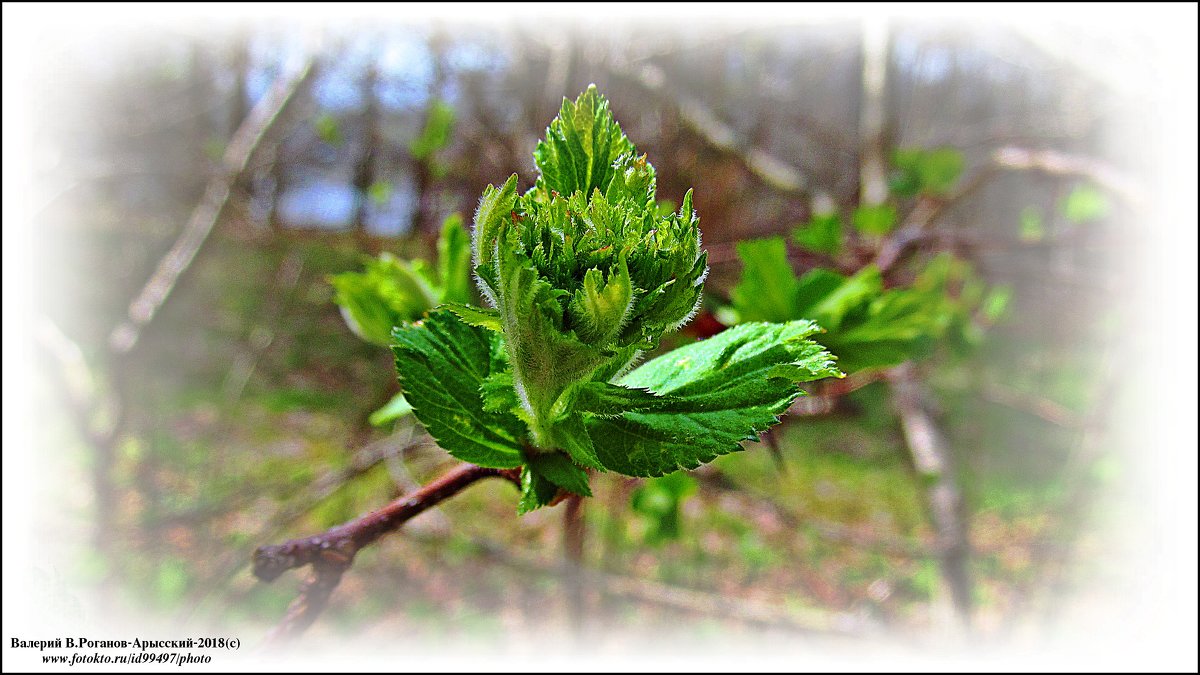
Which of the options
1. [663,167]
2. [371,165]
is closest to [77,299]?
[371,165]

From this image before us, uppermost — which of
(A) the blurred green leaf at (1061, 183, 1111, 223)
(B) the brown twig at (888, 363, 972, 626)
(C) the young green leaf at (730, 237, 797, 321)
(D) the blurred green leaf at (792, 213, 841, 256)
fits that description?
(A) the blurred green leaf at (1061, 183, 1111, 223)

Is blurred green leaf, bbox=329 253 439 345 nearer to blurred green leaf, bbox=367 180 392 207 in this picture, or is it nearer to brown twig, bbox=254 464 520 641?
brown twig, bbox=254 464 520 641

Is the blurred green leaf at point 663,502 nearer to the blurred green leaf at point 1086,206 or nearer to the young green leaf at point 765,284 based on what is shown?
the young green leaf at point 765,284

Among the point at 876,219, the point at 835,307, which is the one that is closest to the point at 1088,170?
the point at 876,219

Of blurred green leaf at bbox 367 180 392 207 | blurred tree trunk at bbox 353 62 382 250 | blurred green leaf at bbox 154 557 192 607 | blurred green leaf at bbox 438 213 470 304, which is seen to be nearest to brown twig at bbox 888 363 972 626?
blurred green leaf at bbox 438 213 470 304

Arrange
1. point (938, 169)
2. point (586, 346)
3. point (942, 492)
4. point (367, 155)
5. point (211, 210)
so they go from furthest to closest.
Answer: point (367, 155), point (211, 210), point (938, 169), point (942, 492), point (586, 346)

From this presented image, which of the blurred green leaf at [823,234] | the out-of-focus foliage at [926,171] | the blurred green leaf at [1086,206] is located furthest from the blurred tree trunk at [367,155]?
the blurred green leaf at [1086,206]

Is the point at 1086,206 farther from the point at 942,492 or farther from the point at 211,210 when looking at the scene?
the point at 211,210

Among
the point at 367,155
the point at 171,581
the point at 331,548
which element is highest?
the point at 367,155
